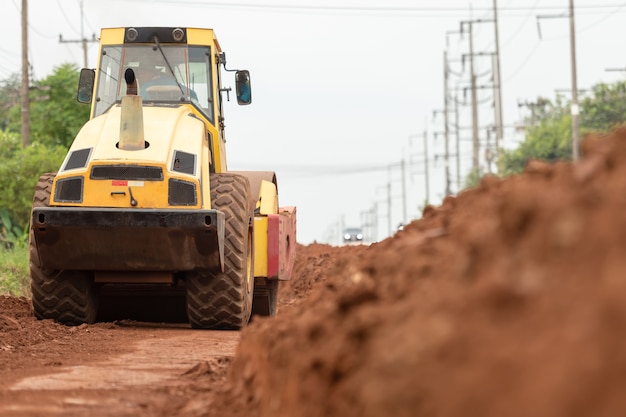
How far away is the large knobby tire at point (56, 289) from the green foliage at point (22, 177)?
67.5ft

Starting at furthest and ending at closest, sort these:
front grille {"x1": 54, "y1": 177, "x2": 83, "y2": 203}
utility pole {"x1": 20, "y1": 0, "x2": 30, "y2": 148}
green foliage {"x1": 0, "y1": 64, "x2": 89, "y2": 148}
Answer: green foliage {"x1": 0, "y1": 64, "x2": 89, "y2": 148}
utility pole {"x1": 20, "y1": 0, "x2": 30, "y2": 148}
front grille {"x1": 54, "y1": 177, "x2": 83, "y2": 203}

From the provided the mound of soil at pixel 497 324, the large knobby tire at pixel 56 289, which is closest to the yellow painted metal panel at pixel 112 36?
the large knobby tire at pixel 56 289

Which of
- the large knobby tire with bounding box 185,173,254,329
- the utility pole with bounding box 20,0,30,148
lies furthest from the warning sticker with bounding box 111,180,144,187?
the utility pole with bounding box 20,0,30,148

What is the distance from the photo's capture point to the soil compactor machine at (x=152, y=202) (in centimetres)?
1344

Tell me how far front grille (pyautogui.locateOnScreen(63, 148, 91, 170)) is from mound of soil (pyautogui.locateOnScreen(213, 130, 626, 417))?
26.4ft

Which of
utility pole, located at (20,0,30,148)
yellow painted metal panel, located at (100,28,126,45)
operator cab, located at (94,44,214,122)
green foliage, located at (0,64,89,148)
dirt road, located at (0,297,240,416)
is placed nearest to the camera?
dirt road, located at (0,297,240,416)

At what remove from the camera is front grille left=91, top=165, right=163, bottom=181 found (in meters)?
13.8

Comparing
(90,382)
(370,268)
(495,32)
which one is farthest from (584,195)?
(495,32)

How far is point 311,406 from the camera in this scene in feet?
18.1

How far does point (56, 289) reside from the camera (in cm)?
1420

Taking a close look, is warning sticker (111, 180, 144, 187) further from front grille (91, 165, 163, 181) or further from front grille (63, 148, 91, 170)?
front grille (63, 148, 91, 170)

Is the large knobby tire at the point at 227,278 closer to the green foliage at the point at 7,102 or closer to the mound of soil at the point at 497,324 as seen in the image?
the mound of soil at the point at 497,324

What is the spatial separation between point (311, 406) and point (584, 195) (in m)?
1.64

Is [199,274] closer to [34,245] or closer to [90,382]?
[34,245]
